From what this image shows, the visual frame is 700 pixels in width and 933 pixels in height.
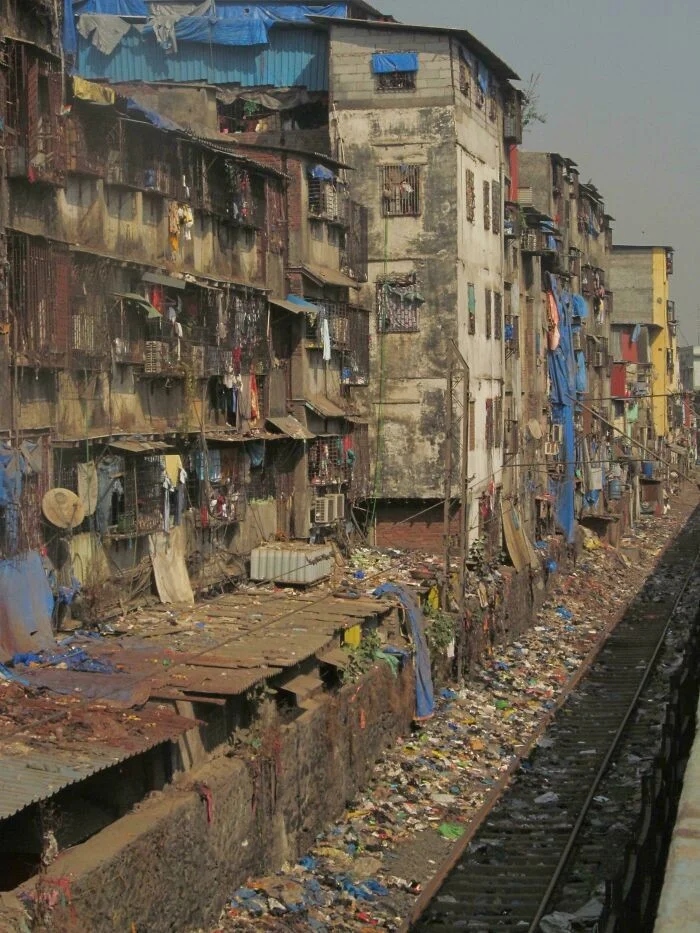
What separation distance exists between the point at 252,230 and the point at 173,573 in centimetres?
629

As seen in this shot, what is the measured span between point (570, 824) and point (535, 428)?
22740 millimetres

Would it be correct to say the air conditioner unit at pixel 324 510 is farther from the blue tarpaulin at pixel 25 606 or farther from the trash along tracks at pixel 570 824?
the blue tarpaulin at pixel 25 606

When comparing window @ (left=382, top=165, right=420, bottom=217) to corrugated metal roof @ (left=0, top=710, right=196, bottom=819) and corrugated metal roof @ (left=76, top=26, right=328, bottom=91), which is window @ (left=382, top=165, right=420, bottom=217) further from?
corrugated metal roof @ (left=0, top=710, right=196, bottom=819)

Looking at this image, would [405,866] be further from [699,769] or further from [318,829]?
[699,769]

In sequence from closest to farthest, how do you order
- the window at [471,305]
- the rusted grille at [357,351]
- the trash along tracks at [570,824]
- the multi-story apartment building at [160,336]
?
1. the trash along tracks at [570,824]
2. the multi-story apartment building at [160,336]
3. the rusted grille at [357,351]
4. the window at [471,305]

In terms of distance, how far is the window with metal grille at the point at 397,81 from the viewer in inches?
1145

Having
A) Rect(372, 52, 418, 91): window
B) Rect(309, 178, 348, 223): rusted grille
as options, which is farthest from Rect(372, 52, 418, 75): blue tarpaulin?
Rect(309, 178, 348, 223): rusted grille

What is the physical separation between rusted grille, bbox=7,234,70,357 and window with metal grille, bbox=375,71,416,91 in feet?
43.8

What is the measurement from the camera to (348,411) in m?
27.7

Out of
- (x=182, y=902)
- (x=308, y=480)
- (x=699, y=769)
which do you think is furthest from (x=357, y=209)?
(x=699, y=769)

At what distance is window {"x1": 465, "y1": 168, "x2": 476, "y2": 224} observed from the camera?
30281 mm

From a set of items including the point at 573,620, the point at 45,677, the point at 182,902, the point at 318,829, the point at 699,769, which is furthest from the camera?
the point at 573,620

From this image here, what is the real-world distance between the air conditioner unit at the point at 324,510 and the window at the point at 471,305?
265 inches

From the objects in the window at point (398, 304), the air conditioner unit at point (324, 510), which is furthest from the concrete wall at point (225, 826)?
the window at point (398, 304)
